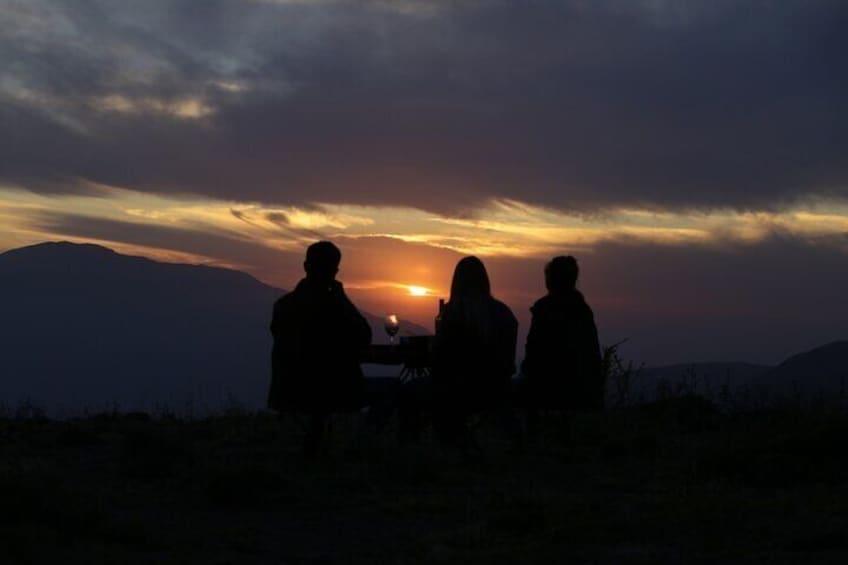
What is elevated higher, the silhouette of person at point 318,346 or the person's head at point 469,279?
the person's head at point 469,279

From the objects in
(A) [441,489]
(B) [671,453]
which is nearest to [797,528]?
(A) [441,489]

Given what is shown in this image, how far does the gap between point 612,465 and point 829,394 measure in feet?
16.7

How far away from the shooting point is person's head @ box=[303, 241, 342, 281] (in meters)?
9.86

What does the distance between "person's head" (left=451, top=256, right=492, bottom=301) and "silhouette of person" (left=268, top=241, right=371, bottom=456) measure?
0.91 meters

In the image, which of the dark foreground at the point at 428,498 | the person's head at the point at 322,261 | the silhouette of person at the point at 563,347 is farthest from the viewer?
the silhouette of person at the point at 563,347

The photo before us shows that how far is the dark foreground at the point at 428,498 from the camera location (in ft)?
20.3

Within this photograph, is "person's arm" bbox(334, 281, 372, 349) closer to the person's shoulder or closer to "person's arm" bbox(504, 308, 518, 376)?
the person's shoulder

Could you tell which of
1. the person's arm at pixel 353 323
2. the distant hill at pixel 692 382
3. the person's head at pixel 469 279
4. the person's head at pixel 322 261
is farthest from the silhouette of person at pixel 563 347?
the distant hill at pixel 692 382

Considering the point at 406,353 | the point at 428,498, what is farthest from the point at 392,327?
the point at 428,498

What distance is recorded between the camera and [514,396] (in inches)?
444

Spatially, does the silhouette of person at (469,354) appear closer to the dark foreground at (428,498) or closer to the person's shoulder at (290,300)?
the dark foreground at (428,498)

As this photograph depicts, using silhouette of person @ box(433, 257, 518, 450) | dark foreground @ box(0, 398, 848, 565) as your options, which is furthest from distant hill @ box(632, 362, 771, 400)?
silhouette of person @ box(433, 257, 518, 450)

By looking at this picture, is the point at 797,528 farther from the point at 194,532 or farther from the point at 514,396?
the point at 514,396

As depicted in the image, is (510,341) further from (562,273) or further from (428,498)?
(428,498)
